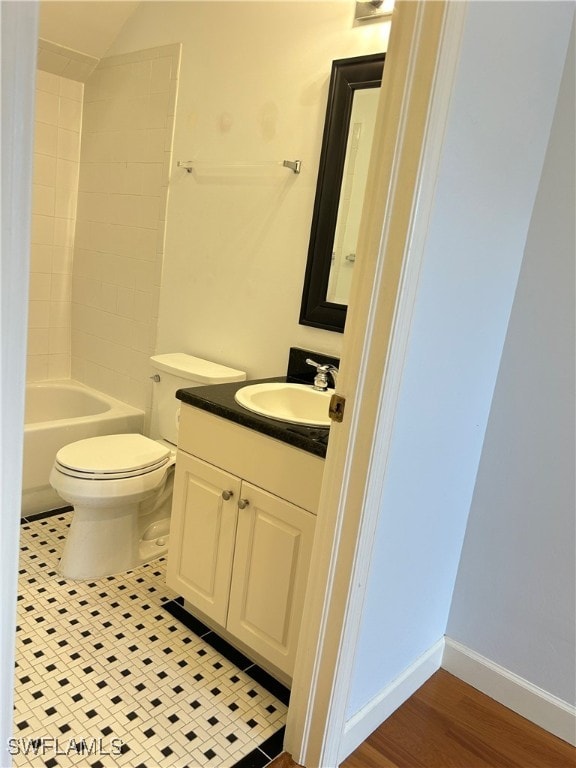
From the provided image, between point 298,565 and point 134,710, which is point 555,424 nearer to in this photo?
point 298,565

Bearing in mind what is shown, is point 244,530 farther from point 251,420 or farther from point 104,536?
point 104,536

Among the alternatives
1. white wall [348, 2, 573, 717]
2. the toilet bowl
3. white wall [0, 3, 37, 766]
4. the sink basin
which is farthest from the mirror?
white wall [0, 3, 37, 766]

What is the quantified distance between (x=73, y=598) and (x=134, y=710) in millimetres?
594

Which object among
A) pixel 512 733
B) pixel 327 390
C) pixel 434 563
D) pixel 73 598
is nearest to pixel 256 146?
pixel 327 390

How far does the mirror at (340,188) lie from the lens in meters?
1.84

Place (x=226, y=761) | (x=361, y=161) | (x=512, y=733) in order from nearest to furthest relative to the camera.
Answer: (x=226, y=761), (x=512, y=733), (x=361, y=161)

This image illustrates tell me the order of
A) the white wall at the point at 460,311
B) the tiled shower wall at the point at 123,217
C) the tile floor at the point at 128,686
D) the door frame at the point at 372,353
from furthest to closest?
the tiled shower wall at the point at 123,217 < the tile floor at the point at 128,686 < the white wall at the point at 460,311 < the door frame at the point at 372,353

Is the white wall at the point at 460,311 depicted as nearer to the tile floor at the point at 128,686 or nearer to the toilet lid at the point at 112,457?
the tile floor at the point at 128,686

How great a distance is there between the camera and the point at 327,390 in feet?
6.23

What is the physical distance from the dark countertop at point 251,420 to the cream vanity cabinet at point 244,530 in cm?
3

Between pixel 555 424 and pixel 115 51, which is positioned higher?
pixel 115 51

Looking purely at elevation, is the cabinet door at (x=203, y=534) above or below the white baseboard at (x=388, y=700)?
above


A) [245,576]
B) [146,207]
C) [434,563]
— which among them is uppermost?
[146,207]

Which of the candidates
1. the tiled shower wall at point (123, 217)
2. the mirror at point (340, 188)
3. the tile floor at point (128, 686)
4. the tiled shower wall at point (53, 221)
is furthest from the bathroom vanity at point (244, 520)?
the tiled shower wall at point (53, 221)
